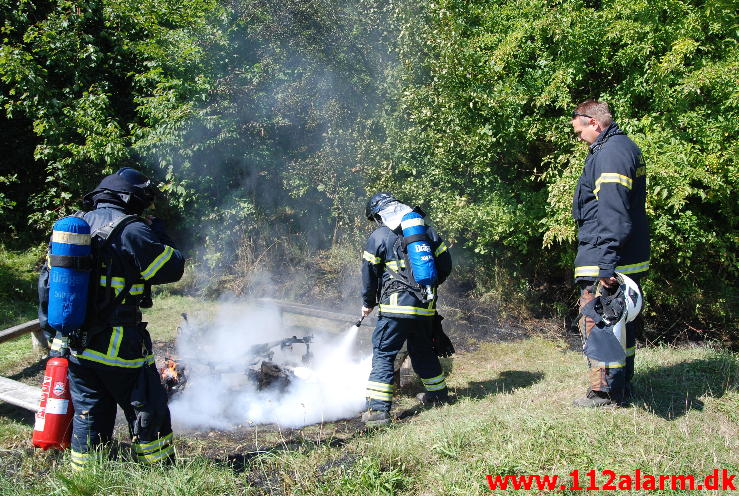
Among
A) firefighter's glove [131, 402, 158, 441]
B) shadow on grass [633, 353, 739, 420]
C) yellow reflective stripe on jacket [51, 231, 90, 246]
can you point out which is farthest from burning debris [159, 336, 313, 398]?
shadow on grass [633, 353, 739, 420]

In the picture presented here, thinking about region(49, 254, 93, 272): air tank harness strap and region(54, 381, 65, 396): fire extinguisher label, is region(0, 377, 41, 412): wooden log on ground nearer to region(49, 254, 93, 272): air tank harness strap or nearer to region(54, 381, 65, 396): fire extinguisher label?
region(54, 381, 65, 396): fire extinguisher label

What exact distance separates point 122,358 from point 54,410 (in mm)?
757

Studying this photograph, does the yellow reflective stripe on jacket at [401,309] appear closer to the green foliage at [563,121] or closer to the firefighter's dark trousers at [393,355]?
the firefighter's dark trousers at [393,355]

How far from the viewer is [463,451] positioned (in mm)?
3258

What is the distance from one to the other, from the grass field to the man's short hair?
2.01 meters

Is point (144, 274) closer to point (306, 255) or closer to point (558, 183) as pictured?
point (558, 183)

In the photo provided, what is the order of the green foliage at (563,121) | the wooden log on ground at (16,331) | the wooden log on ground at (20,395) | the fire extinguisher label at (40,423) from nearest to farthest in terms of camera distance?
the fire extinguisher label at (40,423) → the wooden log on ground at (20,395) → the green foliage at (563,121) → the wooden log on ground at (16,331)

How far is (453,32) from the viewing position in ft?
24.2

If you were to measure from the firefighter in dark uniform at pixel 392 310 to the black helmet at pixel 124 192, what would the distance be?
1.95 metres

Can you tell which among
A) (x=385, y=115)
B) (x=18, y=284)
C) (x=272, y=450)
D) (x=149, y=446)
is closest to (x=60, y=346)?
(x=149, y=446)

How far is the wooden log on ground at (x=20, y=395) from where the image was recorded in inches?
165

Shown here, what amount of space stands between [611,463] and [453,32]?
19.8 feet

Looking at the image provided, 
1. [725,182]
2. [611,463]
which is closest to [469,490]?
[611,463]

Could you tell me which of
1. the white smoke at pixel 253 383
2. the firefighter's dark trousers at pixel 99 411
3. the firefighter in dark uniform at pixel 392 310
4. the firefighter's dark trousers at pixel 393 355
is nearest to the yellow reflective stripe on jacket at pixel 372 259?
the firefighter in dark uniform at pixel 392 310
